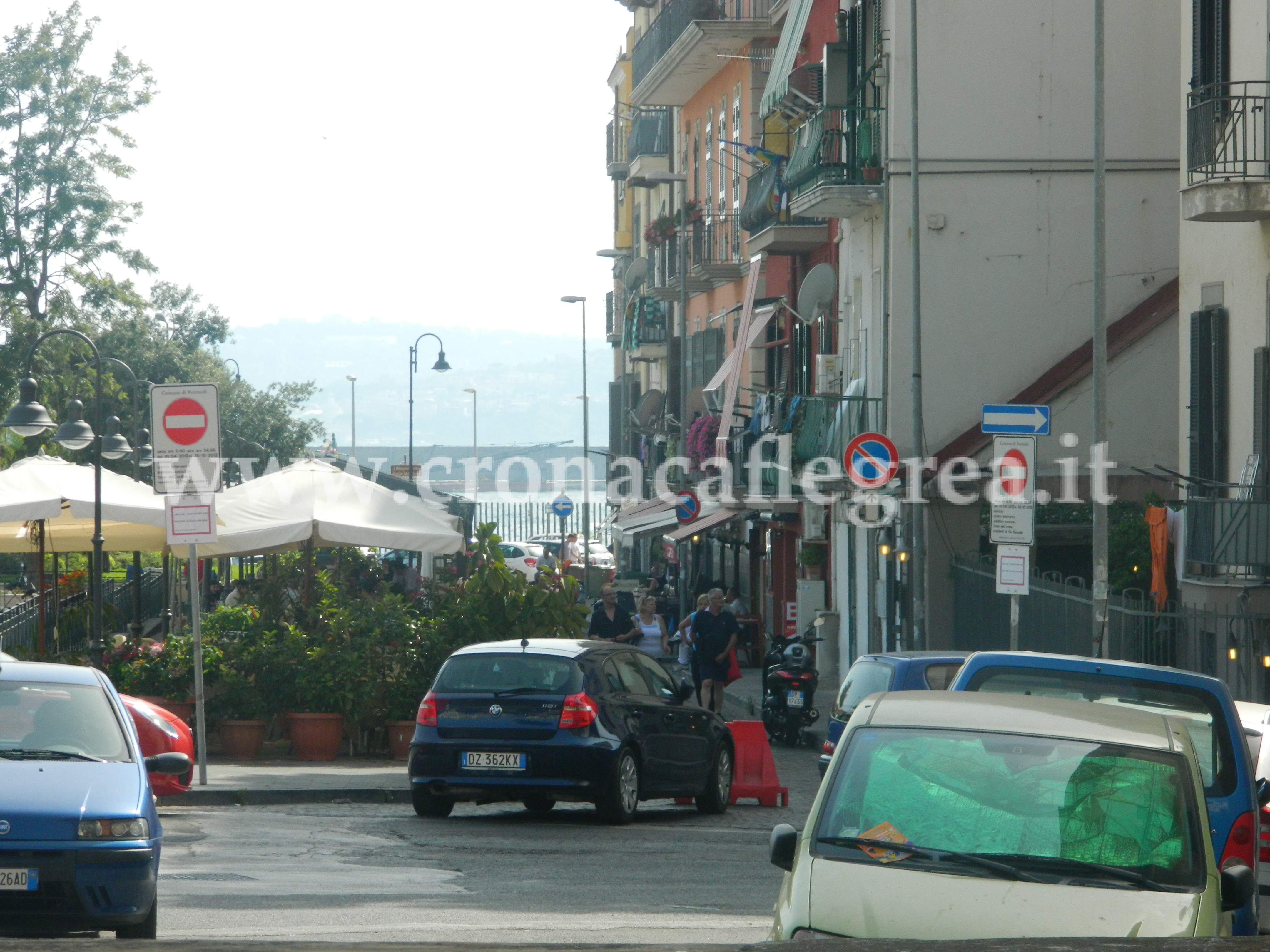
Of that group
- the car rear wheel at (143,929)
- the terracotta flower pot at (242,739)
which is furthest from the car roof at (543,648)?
the car rear wheel at (143,929)

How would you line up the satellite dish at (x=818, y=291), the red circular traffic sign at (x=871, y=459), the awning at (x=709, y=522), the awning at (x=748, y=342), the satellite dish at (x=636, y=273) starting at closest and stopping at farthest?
the red circular traffic sign at (x=871, y=459) < the satellite dish at (x=818, y=291) < the awning at (x=748, y=342) < the awning at (x=709, y=522) < the satellite dish at (x=636, y=273)

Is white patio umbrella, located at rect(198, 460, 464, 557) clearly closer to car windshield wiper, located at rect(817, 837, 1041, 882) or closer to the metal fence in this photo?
the metal fence

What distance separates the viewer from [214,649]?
18094mm

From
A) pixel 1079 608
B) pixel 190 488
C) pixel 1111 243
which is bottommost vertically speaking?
pixel 1079 608

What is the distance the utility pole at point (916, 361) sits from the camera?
23.2m

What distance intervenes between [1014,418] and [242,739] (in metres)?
8.32

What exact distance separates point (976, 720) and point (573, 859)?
565 cm

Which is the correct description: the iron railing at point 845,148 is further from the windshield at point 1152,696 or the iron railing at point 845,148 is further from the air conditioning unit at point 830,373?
the windshield at point 1152,696

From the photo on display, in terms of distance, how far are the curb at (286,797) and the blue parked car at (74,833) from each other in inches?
Result: 245

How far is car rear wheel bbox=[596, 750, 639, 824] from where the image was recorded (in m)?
13.3

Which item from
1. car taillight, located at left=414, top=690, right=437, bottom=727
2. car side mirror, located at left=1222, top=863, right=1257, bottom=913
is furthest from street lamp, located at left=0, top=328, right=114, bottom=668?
car side mirror, located at left=1222, top=863, right=1257, bottom=913

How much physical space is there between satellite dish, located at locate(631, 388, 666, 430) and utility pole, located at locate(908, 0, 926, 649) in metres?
22.6

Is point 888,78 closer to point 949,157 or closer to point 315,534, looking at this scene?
point 949,157

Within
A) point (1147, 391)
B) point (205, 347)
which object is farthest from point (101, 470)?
point (205, 347)
